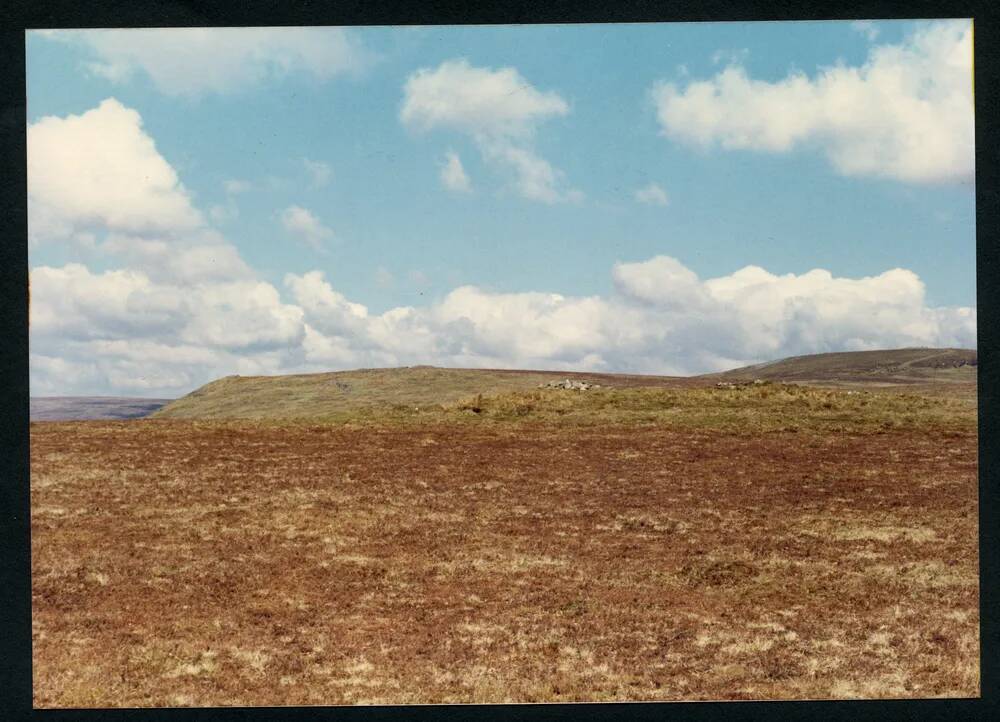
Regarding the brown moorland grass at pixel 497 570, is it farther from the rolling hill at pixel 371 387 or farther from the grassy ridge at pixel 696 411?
the rolling hill at pixel 371 387

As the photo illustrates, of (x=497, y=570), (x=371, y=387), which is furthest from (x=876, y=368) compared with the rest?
(x=497, y=570)

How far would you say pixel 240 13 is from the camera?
6383 millimetres

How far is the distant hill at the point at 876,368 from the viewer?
3964 inches

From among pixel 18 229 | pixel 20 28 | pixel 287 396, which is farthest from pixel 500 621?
pixel 287 396

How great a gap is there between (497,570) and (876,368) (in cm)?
12512

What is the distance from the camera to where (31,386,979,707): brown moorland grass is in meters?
→ 10.8

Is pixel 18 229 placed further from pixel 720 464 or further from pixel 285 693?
pixel 720 464

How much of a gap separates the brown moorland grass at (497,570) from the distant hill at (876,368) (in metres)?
62.3

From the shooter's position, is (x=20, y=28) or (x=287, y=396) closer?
(x=20, y=28)

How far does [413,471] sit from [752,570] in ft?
41.6

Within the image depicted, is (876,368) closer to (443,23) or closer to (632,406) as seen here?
(632,406)

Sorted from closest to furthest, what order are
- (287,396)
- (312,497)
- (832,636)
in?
1. (832,636)
2. (312,497)
3. (287,396)

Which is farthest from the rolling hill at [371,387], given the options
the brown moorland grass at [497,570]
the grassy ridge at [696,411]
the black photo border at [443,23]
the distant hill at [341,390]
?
the black photo border at [443,23]

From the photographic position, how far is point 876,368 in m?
123
